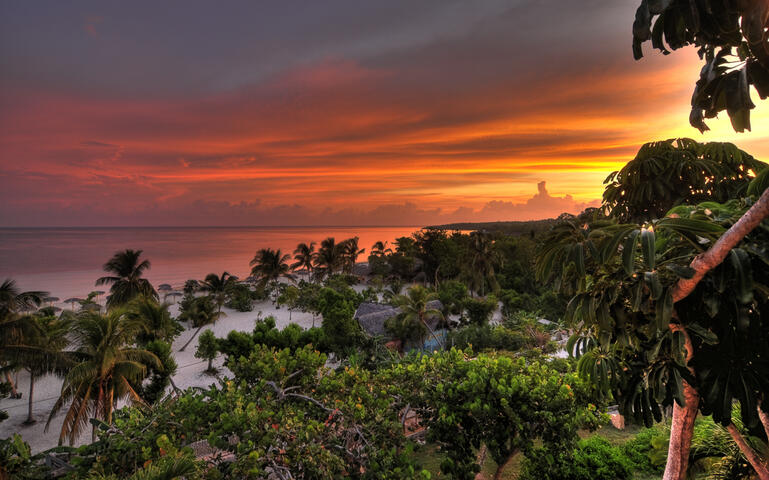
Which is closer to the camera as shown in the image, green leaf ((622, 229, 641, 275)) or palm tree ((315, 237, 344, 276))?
green leaf ((622, 229, 641, 275))

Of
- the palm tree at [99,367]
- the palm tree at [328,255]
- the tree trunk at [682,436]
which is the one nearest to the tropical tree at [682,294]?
the tree trunk at [682,436]

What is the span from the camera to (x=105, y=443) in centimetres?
483

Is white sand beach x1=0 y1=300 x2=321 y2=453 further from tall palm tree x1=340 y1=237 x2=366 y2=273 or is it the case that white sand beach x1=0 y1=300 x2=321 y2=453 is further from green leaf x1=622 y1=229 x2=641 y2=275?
green leaf x1=622 y1=229 x2=641 y2=275

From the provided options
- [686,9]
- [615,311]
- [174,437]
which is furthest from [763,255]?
[174,437]

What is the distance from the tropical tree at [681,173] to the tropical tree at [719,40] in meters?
3.16

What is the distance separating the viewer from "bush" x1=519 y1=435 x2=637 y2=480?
22.0 ft

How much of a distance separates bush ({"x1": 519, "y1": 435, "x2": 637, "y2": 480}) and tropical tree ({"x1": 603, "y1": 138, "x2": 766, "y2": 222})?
4.70m

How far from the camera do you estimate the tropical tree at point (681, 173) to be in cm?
493

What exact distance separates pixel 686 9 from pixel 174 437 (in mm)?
6661

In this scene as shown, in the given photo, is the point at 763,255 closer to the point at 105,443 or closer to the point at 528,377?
the point at 528,377

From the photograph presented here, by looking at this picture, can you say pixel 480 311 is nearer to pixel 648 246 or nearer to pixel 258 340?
pixel 258 340

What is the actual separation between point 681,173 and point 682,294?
3.49m

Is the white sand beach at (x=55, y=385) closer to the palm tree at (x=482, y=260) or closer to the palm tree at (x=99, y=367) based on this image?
the palm tree at (x=99, y=367)

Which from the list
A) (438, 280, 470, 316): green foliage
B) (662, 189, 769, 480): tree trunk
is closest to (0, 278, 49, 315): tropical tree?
(662, 189, 769, 480): tree trunk
